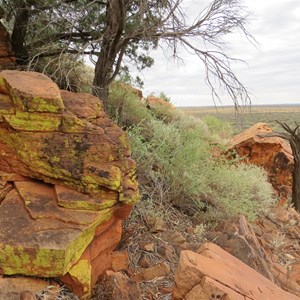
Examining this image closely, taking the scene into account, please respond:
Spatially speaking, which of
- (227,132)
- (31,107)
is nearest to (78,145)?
(31,107)

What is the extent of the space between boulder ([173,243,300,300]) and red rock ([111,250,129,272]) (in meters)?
0.69

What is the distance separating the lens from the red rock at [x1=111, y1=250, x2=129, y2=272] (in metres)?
3.59

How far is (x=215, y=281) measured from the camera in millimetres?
2910

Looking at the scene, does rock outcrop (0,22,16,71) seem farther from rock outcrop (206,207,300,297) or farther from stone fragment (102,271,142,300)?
stone fragment (102,271,142,300)

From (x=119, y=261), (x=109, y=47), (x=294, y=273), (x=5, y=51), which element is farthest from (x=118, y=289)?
(x=5, y=51)

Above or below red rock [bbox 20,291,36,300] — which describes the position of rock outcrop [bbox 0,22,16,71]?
above

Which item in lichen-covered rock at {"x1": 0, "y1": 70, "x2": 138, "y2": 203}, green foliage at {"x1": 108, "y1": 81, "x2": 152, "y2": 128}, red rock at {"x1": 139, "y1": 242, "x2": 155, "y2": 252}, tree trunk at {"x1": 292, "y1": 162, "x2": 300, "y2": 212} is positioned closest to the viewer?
lichen-covered rock at {"x1": 0, "y1": 70, "x2": 138, "y2": 203}

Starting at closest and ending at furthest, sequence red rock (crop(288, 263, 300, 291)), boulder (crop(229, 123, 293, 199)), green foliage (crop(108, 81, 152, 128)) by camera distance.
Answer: red rock (crop(288, 263, 300, 291)) < green foliage (crop(108, 81, 152, 128)) < boulder (crop(229, 123, 293, 199))

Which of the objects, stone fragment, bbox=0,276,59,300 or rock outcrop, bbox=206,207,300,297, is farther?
rock outcrop, bbox=206,207,300,297

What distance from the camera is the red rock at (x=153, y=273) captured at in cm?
356

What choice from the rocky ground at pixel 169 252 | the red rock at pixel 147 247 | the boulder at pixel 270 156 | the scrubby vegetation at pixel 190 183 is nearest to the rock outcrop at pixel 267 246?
the rocky ground at pixel 169 252

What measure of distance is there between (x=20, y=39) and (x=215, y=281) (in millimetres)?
6839

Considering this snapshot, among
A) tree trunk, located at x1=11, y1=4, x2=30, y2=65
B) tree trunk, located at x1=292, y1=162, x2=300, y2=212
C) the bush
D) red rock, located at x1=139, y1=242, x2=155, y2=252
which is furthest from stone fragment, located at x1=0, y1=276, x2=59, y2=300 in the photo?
tree trunk, located at x1=292, y1=162, x2=300, y2=212

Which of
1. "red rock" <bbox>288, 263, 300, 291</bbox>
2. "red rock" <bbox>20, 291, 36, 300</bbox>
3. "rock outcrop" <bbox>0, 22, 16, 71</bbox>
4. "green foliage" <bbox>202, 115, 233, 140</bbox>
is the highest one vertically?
"rock outcrop" <bbox>0, 22, 16, 71</bbox>
